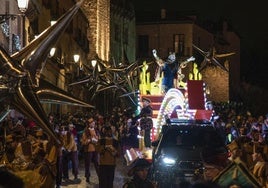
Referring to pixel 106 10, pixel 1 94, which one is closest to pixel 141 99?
pixel 1 94

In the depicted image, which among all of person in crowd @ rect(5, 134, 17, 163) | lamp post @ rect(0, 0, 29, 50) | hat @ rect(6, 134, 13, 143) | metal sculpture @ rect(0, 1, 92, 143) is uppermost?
lamp post @ rect(0, 0, 29, 50)

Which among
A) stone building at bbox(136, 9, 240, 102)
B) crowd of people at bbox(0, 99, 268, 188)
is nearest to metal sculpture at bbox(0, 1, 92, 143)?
crowd of people at bbox(0, 99, 268, 188)

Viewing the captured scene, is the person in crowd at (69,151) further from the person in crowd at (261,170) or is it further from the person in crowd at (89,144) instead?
the person in crowd at (261,170)

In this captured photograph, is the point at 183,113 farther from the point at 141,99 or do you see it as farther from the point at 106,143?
the point at 106,143

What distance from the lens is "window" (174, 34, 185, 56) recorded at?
79938 millimetres

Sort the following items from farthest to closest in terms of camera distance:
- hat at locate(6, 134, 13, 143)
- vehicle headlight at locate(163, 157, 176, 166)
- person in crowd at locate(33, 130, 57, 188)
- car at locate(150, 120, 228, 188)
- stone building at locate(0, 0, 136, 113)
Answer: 1. stone building at locate(0, 0, 136, 113)
2. hat at locate(6, 134, 13, 143)
3. vehicle headlight at locate(163, 157, 176, 166)
4. car at locate(150, 120, 228, 188)
5. person in crowd at locate(33, 130, 57, 188)

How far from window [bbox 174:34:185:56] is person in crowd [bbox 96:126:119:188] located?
2493 inches

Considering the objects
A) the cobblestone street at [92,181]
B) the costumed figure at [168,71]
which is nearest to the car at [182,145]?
the cobblestone street at [92,181]

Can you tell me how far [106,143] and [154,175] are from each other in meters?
3.30

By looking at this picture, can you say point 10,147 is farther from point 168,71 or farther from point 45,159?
point 168,71

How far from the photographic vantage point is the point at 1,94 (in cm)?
916

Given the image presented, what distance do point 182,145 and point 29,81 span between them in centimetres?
622

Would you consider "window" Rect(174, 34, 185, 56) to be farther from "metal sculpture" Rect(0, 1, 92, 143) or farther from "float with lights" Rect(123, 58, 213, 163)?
"metal sculpture" Rect(0, 1, 92, 143)

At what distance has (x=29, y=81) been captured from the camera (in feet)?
30.6
